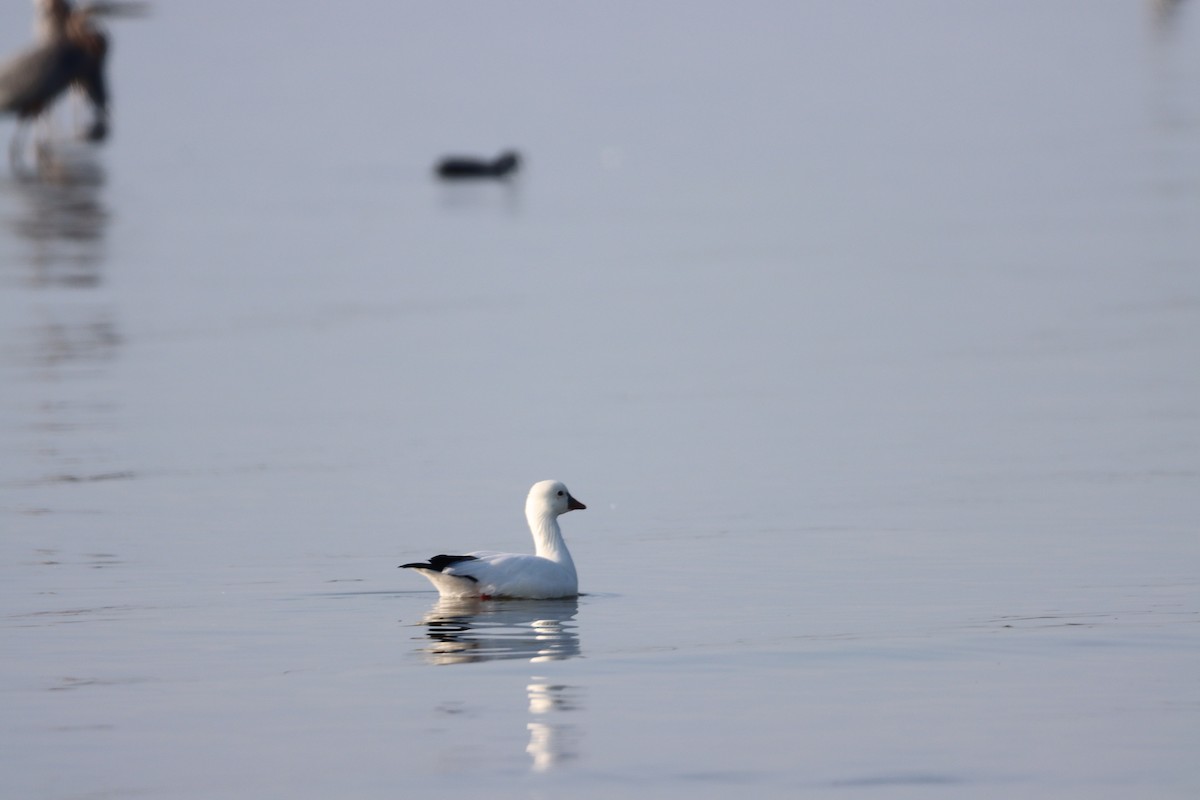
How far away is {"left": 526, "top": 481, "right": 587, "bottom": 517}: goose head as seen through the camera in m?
10.8

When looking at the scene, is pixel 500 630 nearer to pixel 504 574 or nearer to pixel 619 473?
pixel 504 574

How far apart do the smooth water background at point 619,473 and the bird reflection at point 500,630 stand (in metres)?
0.04

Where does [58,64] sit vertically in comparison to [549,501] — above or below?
above

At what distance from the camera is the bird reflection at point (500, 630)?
8.90m

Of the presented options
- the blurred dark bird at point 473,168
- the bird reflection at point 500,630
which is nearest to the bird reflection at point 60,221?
the blurred dark bird at point 473,168

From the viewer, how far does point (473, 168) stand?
3394 cm

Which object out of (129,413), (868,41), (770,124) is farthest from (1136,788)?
(868,41)

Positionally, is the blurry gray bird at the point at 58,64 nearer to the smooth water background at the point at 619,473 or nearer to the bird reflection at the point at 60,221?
the bird reflection at the point at 60,221

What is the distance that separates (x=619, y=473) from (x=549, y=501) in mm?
2301

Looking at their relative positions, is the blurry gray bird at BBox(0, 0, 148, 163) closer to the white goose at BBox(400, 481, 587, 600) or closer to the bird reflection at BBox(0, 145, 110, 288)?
the bird reflection at BBox(0, 145, 110, 288)

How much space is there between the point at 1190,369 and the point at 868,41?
56.6 meters

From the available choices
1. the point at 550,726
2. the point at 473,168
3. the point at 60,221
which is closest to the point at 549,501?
the point at 550,726

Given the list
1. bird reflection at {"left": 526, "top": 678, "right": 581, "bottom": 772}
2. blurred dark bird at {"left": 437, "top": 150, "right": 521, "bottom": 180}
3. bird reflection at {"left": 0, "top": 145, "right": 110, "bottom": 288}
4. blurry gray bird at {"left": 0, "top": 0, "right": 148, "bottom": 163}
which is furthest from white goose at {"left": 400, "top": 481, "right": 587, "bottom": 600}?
blurry gray bird at {"left": 0, "top": 0, "right": 148, "bottom": 163}

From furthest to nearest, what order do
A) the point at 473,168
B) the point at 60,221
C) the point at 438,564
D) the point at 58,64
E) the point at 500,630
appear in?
1. the point at 58,64
2. the point at 473,168
3. the point at 60,221
4. the point at 438,564
5. the point at 500,630
